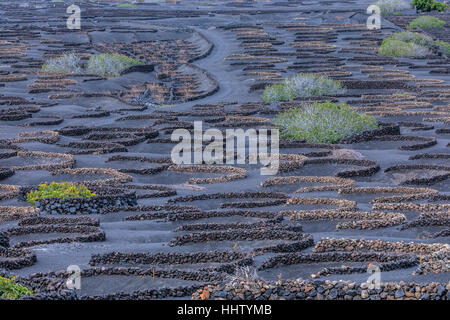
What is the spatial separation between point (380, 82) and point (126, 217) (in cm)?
2472

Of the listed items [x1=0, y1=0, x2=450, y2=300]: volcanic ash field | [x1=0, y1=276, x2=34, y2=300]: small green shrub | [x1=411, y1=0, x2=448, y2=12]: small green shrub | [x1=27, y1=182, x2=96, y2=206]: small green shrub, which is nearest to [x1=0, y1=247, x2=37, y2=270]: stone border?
[x1=0, y1=0, x2=450, y2=300]: volcanic ash field

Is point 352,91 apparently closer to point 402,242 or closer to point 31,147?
point 31,147

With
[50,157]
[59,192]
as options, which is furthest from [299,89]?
[59,192]

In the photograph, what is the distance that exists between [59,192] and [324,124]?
11.6 metres

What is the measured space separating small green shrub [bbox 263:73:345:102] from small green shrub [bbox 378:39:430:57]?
13751 mm

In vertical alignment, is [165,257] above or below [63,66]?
above

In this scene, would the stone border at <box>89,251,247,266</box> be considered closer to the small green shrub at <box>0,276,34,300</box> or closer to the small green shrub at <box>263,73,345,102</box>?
the small green shrub at <box>0,276,34,300</box>

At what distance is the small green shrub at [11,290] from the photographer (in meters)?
8.73

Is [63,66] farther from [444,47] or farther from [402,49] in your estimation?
[444,47]

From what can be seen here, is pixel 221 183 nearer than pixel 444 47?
Yes

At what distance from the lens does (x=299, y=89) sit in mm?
35625

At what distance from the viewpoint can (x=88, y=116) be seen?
105 ft

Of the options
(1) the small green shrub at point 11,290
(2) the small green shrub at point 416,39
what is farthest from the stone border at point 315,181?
(2) the small green shrub at point 416,39

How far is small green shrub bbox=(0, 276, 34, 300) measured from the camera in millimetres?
8727
